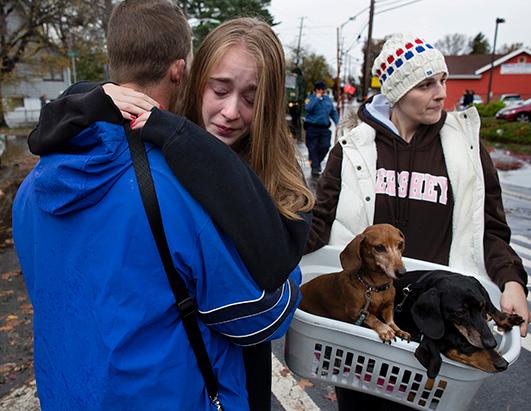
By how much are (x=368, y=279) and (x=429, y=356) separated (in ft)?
1.83

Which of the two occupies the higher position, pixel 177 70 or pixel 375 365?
pixel 177 70

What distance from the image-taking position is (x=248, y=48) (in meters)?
1.47

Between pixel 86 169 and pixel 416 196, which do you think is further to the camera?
pixel 416 196

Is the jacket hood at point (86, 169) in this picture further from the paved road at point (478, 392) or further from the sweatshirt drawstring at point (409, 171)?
the paved road at point (478, 392)

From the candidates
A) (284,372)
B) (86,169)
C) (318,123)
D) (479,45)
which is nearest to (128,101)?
(86,169)

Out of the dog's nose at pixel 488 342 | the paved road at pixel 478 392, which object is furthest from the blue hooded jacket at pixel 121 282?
the paved road at pixel 478 392

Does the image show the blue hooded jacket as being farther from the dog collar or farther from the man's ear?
the dog collar

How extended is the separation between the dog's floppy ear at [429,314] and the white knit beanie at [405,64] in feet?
3.33

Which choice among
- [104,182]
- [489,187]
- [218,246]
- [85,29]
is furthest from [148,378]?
[85,29]

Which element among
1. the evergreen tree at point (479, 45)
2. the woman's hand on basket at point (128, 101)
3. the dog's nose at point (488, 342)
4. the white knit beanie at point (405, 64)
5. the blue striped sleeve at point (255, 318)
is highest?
the evergreen tree at point (479, 45)

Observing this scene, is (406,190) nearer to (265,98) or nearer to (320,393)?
(265,98)

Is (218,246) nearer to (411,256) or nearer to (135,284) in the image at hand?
(135,284)

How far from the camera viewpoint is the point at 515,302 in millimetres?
1712

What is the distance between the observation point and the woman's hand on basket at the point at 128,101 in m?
1.13
